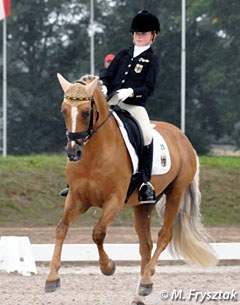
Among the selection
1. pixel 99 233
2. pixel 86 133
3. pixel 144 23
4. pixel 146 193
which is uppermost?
pixel 144 23

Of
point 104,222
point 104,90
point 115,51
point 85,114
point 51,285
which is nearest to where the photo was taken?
point 85,114

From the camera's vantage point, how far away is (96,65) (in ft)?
105

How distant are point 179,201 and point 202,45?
23.2m

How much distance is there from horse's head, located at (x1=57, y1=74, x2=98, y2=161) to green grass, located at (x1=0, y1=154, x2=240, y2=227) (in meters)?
8.67

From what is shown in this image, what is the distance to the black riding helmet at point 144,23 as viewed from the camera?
800 cm

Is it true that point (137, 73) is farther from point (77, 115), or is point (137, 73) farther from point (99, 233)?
point (99, 233)

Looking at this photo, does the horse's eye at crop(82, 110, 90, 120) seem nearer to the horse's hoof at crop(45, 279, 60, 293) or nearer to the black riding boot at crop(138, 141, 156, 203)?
the black riding boot at crop(138, 141, 156, 203)

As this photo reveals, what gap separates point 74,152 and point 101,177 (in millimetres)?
523

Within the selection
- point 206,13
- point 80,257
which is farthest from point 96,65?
point 80,257

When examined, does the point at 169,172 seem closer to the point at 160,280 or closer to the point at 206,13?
the point at 160,280

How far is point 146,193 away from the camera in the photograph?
25.9ft

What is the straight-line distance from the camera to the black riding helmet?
800cm

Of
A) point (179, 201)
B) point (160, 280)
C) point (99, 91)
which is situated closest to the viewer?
point (99, 91)

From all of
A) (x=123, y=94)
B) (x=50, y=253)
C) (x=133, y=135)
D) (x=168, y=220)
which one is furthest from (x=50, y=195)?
(x=123, y=94)
